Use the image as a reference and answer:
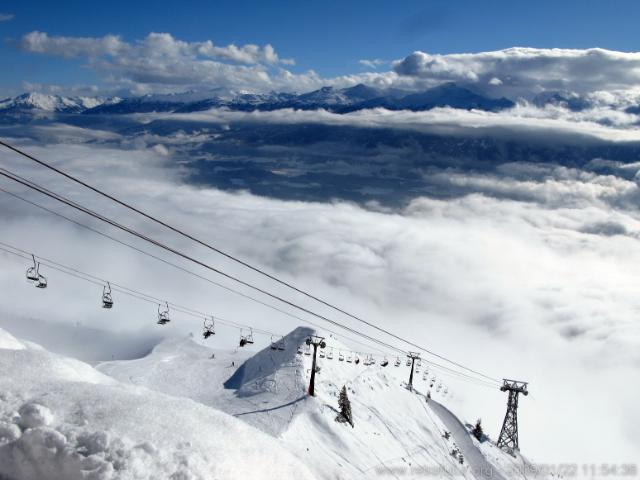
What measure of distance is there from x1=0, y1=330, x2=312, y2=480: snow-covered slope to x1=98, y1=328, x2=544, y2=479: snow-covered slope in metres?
11.8

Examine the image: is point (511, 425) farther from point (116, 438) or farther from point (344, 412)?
point (116, 438)

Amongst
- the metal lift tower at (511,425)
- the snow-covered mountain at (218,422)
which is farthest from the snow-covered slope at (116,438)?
the metal lift tower at (511,425)

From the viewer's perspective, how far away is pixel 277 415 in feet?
148

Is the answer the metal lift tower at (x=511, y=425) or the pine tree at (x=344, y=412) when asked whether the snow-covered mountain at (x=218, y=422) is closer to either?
the pine tree at (x=344, y=412)

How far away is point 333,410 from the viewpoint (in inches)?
1983

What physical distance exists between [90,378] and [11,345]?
13.7 feet

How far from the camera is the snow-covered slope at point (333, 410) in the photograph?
42969mm

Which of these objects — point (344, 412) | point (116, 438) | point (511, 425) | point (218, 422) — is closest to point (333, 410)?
point (344, 412)

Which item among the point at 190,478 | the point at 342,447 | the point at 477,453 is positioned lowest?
the point at 477,453

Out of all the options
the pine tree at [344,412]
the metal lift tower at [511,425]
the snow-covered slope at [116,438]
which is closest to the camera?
the snow-covered slope at [116,438]

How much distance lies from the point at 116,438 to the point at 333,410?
39.9 metres

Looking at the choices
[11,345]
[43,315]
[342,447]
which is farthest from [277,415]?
[43,315]

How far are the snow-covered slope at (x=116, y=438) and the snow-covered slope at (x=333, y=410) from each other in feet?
38.6

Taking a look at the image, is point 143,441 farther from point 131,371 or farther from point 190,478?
point 131,371
